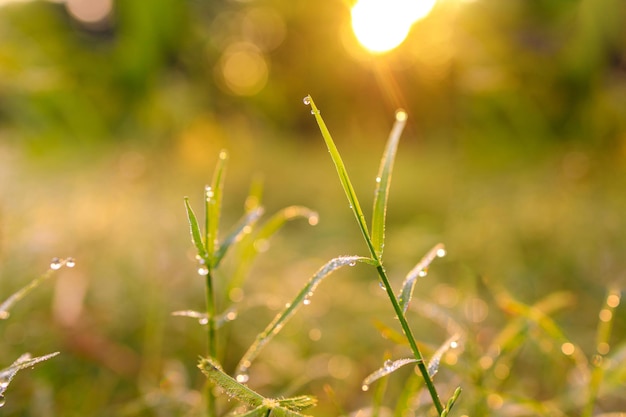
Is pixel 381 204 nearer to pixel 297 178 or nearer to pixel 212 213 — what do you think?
pixel 212 213

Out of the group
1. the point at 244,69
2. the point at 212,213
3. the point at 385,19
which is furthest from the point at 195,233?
the point at 244,69

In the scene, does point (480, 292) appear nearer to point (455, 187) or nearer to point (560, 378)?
point (560, 378)

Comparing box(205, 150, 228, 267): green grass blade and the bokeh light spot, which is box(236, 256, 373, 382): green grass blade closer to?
box(205, 150, 228, 267): green grass blade

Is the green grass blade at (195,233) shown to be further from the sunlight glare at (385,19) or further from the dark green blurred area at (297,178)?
the sunlight glare at (385,19)

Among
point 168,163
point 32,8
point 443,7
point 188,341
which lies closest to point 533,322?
point 188,341

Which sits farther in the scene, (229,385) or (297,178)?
(297,178)

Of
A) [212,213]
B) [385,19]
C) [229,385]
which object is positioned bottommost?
[229,385]
